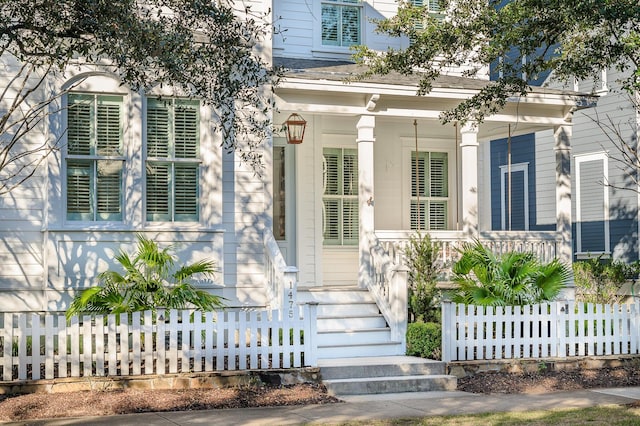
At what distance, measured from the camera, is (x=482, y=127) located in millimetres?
16703

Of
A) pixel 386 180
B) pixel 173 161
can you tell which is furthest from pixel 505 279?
pixel 173 161

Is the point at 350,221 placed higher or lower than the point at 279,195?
lower

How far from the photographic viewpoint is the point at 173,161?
1295 cm

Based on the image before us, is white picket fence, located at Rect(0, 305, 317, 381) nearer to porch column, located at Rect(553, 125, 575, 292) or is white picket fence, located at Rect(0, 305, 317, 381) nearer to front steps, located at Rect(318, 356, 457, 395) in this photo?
front steps, located at Rect(318, 356, 457, 395)

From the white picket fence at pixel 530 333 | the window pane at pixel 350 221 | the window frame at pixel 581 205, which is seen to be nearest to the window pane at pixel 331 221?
the window pane at pixel 350 221

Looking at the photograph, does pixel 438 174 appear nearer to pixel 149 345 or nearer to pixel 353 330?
pixel 353 330

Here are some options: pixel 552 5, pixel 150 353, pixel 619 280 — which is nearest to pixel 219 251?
pixel 150 353

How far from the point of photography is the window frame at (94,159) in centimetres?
1247

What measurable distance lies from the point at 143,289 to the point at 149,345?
140 centimetres

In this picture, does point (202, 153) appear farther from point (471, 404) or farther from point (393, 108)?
point (471, 404)

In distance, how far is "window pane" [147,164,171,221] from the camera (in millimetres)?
12891

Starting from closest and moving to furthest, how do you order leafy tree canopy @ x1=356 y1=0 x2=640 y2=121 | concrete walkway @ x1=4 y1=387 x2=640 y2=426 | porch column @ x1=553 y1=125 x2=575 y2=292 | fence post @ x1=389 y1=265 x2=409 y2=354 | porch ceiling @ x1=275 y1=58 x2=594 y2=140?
concrete walkway @ x1=4 y1=387 x2=640 y2=426 → leafy tree canopy @ x1=356 y1=0 x2=640 y2=121 → fence post @ x1=389 y1=265 x2=409 y2=354 → porch ceiling @ x1=275 y1=58 x2=594 y2=140 → porch column @ x1=553 y1=125 x2=575 y2=292

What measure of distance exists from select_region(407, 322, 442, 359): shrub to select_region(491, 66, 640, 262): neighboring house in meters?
6.71

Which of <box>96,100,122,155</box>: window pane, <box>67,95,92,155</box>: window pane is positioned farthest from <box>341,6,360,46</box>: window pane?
<box>67,95,92,155</box>: window pane
